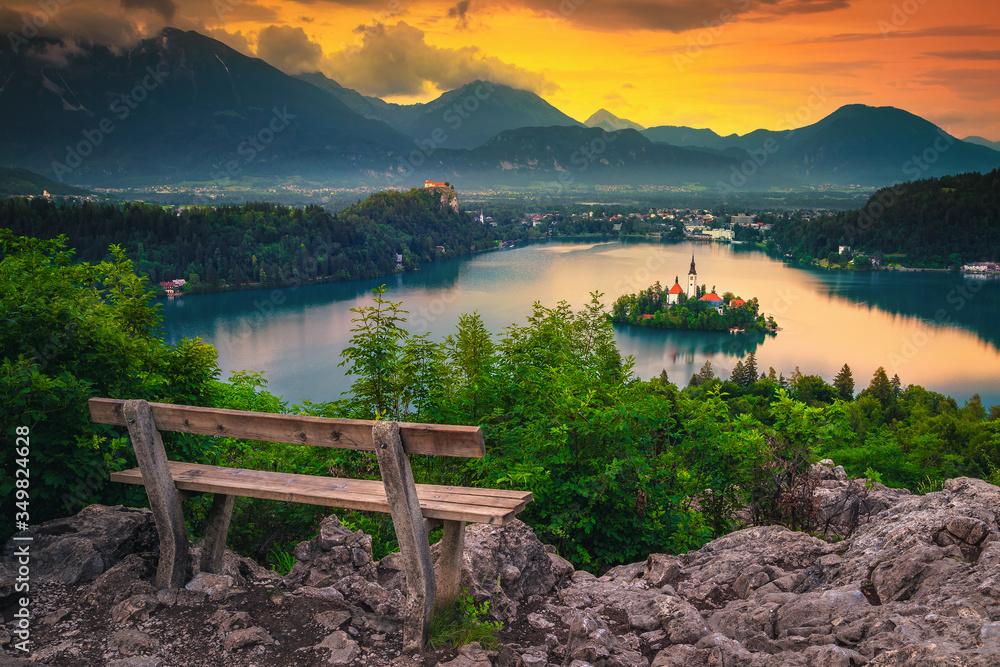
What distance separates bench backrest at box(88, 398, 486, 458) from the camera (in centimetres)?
279

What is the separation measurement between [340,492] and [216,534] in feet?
3.05

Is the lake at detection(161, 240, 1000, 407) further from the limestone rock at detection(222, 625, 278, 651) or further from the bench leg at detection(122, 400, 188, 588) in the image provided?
the limestone rock at detection(222, 625, 278, 651)

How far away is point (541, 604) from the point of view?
13.2 feet

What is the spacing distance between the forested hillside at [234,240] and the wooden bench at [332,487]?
184ft

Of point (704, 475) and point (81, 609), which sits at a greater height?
point (81, 609)

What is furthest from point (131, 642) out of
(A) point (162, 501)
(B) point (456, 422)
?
(B) point (456, 422)

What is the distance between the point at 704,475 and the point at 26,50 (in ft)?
637

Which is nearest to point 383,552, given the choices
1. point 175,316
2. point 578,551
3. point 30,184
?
point 578,551

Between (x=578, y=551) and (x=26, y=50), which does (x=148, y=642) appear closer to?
(x=578, y=551)

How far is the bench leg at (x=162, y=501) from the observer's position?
3.42m

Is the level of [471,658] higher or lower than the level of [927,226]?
lower

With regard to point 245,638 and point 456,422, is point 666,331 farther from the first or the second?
point 245,638

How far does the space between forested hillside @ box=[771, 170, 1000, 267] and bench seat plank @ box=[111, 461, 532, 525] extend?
107 m

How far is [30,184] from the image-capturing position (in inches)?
4257
